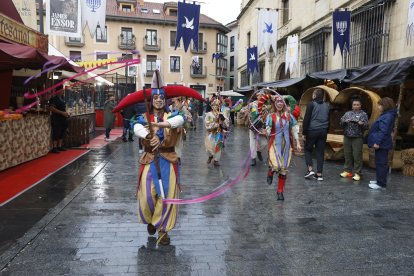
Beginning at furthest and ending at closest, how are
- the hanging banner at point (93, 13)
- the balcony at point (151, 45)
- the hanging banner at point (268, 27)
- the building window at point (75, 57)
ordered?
the balcony at point (151, 45) < the hanging banner at point (268, 27) < the hanging banner at point (93, 13) < the building window at point (75, 57)

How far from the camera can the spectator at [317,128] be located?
739 centimetres

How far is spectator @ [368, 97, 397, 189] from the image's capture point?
662cm

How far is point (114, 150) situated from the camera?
450 inches

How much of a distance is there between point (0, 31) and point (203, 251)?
6470mm

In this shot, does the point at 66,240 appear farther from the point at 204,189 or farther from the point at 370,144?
the point at 370,144

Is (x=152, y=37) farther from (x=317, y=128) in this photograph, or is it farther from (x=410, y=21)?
(x=317, y=128)

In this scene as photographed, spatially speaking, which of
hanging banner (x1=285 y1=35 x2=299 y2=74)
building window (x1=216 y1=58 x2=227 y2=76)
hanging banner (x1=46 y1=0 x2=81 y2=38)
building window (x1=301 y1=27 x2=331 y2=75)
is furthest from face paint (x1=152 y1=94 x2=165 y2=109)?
building window (x1=216 y1=58 x2=227 y2=76)

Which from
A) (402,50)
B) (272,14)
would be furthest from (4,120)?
(272,14)

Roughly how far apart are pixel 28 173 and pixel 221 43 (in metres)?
41.8

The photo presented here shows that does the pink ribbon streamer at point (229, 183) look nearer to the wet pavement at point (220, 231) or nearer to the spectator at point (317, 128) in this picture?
the wet pavement at point (220, 231)

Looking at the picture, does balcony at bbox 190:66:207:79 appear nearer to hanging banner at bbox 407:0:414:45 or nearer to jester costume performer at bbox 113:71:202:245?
hanging banner at bbox 407:0:414:45

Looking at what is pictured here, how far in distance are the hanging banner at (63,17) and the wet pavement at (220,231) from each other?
4983 millimetres

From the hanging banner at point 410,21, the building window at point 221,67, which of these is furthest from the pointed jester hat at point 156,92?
the building window at point 221,67

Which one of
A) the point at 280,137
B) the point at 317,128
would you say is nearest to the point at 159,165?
the point at 280,137
